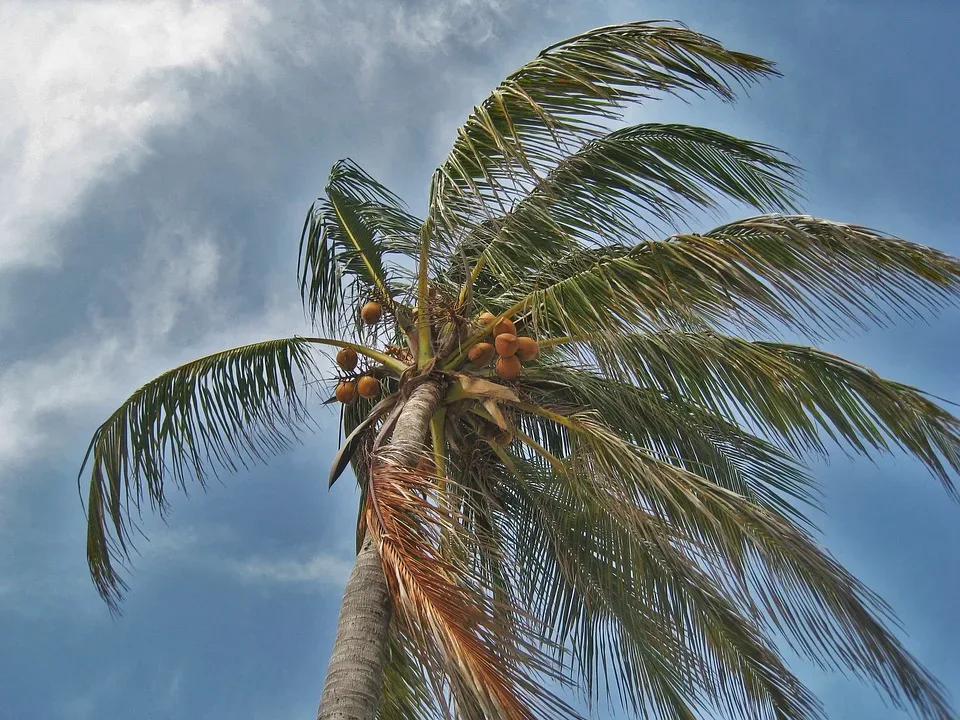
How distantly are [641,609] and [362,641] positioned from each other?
183 centimetres

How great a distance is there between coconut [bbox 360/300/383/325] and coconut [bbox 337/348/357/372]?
215mm

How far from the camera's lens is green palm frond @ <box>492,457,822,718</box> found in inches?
178

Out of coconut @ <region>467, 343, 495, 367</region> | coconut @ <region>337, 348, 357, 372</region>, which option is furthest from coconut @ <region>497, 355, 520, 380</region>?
coconut @ <region>337, 348, 357, 372</region>

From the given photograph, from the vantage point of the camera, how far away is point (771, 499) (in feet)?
19.1

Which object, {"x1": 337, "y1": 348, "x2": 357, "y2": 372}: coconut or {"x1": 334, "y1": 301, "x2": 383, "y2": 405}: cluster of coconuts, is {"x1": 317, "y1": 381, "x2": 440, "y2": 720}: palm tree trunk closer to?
{"x1": 334, "y1": 301, "x2": 383, "y2": 405}: cluster of coconuts

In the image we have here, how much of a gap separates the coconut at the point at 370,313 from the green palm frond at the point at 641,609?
124cm

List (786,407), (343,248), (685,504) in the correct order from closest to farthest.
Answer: (685,504) → (786,407) → (343,248)

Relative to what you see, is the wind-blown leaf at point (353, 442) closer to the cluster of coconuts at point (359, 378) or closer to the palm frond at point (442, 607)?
the cluster of coconuts at point (359, 378)

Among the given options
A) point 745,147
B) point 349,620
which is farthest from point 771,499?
point 349,620

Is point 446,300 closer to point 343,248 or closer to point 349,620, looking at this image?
point 343,248

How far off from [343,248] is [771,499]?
3.54 m

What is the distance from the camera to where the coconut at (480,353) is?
5.05 meters

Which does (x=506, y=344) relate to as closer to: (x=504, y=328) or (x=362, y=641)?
(x=504, y=328)

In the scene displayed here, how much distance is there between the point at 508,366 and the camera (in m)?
4.77
